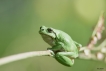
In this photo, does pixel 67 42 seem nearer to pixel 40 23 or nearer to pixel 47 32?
pixel 47 32

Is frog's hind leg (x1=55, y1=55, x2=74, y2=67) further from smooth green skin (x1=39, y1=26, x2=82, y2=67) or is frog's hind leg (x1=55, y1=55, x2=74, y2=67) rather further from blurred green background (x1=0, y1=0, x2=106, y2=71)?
blurred green background (x1=0, y1=0, x2=106, y2=71)

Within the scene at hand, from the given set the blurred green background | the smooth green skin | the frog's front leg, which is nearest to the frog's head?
the smooth green skin

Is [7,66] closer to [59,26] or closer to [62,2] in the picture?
[59,26]

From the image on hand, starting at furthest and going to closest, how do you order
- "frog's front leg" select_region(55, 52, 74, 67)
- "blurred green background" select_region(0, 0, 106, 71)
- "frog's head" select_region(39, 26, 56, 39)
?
"blurred green background" select_region(0, 0, 106, 71), "frog's head" select_region(39, 26, 56, 39), "frog's front leg" select_region(55, 52, 74, 67)

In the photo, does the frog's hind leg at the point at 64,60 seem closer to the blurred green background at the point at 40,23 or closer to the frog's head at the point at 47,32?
the frog's head at the point at 47,32

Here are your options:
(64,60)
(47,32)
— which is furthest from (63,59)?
(47,32)
